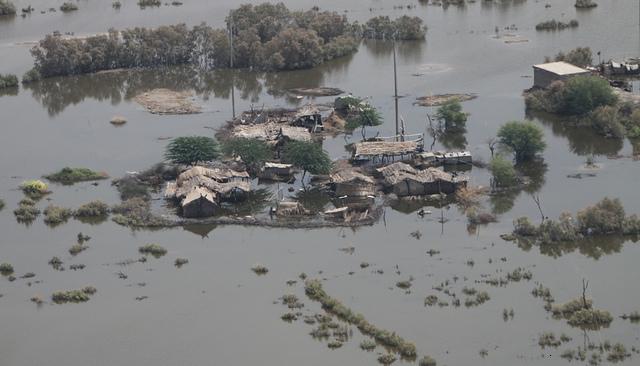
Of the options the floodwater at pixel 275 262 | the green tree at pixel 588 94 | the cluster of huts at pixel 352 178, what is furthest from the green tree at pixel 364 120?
the green tree at pixel 588 94

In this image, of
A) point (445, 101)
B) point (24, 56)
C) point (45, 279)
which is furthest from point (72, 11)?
point (45, 279)

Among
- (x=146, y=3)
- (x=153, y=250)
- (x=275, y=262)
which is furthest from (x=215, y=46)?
(x=275, y=262)

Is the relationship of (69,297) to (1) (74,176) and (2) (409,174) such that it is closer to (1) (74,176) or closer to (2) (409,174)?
(1) (74,176)

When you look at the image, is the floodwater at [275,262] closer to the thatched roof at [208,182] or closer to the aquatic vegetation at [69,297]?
the aquatic vegetation at [69,297]

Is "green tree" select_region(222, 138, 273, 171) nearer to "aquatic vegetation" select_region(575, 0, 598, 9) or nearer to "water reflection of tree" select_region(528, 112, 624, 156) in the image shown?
"water reflection of tree" select_region(528, 112, 624, 156)

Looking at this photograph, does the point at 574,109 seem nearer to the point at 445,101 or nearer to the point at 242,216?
the point at 445,101
